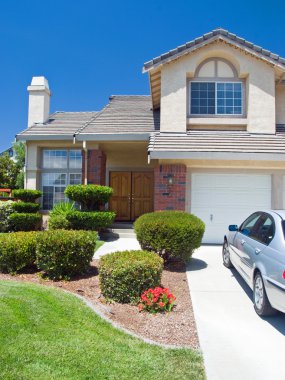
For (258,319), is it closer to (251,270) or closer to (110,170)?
(251,270)

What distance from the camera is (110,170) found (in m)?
14.2

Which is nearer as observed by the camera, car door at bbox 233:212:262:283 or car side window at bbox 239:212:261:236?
car door at bbox 233:212:262:283

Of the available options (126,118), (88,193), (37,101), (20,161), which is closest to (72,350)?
(88,193)

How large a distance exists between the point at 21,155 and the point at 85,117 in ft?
65.2

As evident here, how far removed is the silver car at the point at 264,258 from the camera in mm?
4016

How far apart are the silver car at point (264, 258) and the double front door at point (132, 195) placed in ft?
27.1

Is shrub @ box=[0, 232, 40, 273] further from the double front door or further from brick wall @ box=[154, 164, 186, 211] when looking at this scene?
the double front door

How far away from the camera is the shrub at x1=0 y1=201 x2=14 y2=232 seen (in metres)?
11.2

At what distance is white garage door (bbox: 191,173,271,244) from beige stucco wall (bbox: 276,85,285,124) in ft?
10.6

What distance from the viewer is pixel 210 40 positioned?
11312 mm

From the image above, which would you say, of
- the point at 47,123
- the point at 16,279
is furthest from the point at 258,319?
the point at 47,123

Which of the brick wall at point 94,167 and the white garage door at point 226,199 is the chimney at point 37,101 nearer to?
the brick wall at point 94,167

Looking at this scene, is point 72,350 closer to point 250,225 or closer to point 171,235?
point 171,235

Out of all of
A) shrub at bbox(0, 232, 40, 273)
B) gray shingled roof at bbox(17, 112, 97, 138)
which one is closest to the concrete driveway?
shrub at bbox(0, 232, 40, 273)
